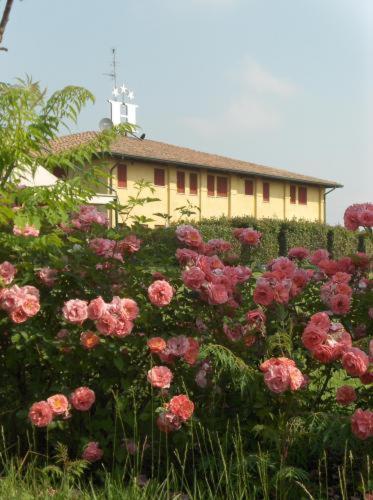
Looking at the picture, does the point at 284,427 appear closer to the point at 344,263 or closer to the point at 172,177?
the point at 344,263

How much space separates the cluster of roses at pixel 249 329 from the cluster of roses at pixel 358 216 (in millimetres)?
880

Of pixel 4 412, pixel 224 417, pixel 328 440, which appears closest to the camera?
pixel 328 440

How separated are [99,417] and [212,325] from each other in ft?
2.47

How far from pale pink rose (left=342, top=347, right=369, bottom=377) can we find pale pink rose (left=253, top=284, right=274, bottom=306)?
0.57m

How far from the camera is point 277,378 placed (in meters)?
2.96

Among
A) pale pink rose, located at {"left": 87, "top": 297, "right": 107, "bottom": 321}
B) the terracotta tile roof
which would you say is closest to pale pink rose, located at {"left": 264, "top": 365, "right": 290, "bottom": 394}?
pale pink rose, located at {"left": 87, "top": 297, "right": 107, "bottom": 321}

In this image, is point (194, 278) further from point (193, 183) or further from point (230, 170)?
point (230, 170)

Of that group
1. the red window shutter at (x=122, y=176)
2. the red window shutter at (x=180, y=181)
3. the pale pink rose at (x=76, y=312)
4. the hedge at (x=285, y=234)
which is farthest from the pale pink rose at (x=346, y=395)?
the red window shutter at (x=180, y=181)

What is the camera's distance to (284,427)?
3139 mm

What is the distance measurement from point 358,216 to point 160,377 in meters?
1.52

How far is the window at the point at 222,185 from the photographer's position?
40.2 metres

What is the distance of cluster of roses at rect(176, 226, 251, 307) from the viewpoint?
11.5 ft

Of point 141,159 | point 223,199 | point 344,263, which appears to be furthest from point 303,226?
point 344,263

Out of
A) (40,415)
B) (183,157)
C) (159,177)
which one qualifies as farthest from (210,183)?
(40,415)
